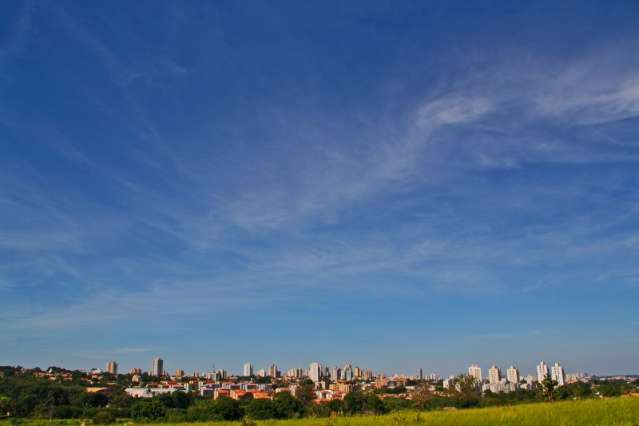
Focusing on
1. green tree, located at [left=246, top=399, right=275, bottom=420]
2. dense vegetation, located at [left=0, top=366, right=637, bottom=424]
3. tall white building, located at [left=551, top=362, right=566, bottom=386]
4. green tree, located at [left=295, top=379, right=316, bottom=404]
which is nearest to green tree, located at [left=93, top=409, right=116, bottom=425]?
dense vegetation, located at [left=0, top=366, right=637, bottom=424]

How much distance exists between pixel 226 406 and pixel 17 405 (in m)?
38.5

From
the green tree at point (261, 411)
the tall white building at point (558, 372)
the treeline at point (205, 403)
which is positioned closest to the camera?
the green tree at point (261, 411)

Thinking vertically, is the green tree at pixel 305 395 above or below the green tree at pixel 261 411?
below

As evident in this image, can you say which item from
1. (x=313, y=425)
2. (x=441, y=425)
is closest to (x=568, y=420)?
(x=441, y=425)

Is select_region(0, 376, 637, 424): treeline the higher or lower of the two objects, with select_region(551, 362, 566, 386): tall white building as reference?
higher

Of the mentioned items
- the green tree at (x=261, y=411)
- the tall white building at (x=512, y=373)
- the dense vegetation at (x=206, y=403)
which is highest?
the green tree at (x=261, y=411)

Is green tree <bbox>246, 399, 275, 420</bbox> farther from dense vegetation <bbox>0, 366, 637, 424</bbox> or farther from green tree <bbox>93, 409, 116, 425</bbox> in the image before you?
green tree <bbox>93, 409, 116, 425</bbox>

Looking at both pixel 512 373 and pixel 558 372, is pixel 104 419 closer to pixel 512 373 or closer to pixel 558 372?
pixel 558 372

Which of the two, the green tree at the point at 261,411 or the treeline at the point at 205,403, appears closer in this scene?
the green tree at the point at 261,411

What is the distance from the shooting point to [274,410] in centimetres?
4675

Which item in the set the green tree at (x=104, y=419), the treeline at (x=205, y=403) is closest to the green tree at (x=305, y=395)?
the treeline at (x=205, y=403)

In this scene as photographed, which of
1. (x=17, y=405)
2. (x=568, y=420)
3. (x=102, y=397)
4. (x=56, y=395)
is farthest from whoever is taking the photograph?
(x=102, y=397)

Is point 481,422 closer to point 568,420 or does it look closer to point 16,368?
point 568,420

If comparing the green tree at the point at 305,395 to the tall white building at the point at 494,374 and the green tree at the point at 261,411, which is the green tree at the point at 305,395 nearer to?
the green tree at the point at 261,411
